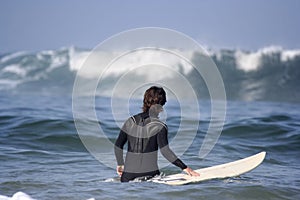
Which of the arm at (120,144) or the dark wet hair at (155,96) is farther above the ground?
the dark wet hair at (155,96)

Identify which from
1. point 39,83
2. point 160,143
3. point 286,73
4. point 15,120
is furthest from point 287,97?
point 160,143

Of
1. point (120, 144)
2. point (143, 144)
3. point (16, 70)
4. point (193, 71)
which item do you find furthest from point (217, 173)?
point (16, 70)

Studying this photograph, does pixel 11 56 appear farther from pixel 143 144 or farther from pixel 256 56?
pixel 143 144

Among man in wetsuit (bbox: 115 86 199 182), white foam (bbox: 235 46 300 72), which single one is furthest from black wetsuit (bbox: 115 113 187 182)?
white foam (bbox: 235 46 300 72)

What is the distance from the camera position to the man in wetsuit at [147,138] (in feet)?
20.1

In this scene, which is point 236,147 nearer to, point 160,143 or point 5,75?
point 160,143

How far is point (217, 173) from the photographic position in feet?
23.2

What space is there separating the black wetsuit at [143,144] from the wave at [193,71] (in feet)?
58.7

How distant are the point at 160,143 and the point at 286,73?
2336 cm

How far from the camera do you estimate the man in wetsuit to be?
20.1 ft

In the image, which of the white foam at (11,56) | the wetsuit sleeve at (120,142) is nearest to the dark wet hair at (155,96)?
the wetsuit sleeve at (120,142)

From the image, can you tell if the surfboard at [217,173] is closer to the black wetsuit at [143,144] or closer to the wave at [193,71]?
the black wetsuit at [143,144]

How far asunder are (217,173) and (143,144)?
1.26 m

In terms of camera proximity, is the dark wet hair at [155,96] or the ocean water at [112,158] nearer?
the dark wet hair at [155,96]
